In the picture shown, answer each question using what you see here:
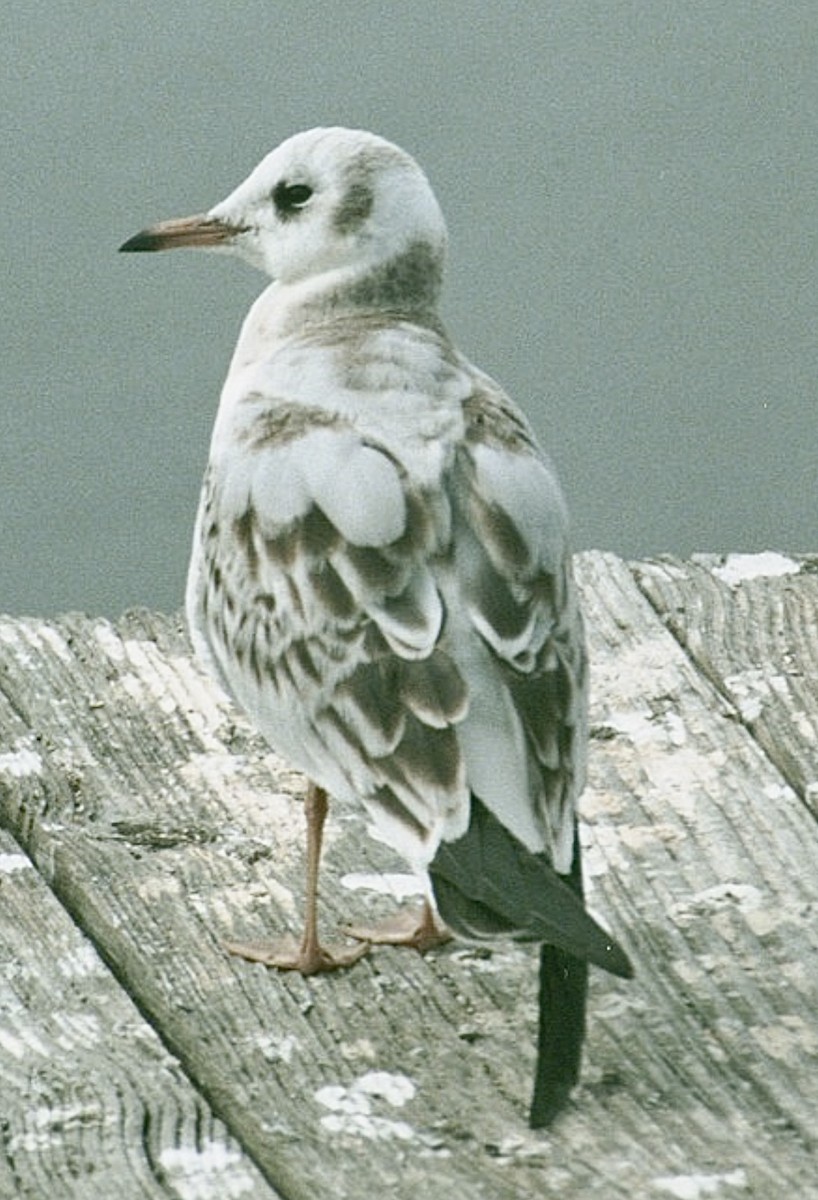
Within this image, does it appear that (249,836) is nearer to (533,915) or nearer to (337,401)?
(337,401)

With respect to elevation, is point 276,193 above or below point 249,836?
above

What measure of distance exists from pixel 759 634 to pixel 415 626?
1134 millimetres

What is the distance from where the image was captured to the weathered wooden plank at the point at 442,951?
290 cm

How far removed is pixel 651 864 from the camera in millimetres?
3588

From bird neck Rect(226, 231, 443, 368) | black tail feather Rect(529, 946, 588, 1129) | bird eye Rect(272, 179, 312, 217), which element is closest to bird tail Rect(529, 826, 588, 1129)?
black tail feather Rect(529, 946, 588, 1129)

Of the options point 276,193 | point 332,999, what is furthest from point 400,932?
point 276,193

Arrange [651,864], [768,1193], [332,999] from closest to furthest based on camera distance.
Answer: [768,1193], [332,999], [651,864]

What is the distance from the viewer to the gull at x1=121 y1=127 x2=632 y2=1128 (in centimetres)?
305

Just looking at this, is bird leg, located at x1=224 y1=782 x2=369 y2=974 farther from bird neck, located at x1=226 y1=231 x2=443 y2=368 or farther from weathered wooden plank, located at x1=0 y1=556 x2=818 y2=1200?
bird neck, located at x1=226 y1=231 x2=443 y2=368

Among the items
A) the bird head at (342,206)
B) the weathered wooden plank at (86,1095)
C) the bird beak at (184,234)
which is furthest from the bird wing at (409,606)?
the bird beak at (184,234)

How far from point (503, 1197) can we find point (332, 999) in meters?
0.54

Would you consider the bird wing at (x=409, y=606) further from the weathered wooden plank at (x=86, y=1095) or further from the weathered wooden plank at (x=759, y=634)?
the weathered wooden plank at (x=759, y=634)

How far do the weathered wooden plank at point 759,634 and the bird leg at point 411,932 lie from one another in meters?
0.56

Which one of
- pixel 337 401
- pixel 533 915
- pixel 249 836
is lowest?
pixel 249 836
